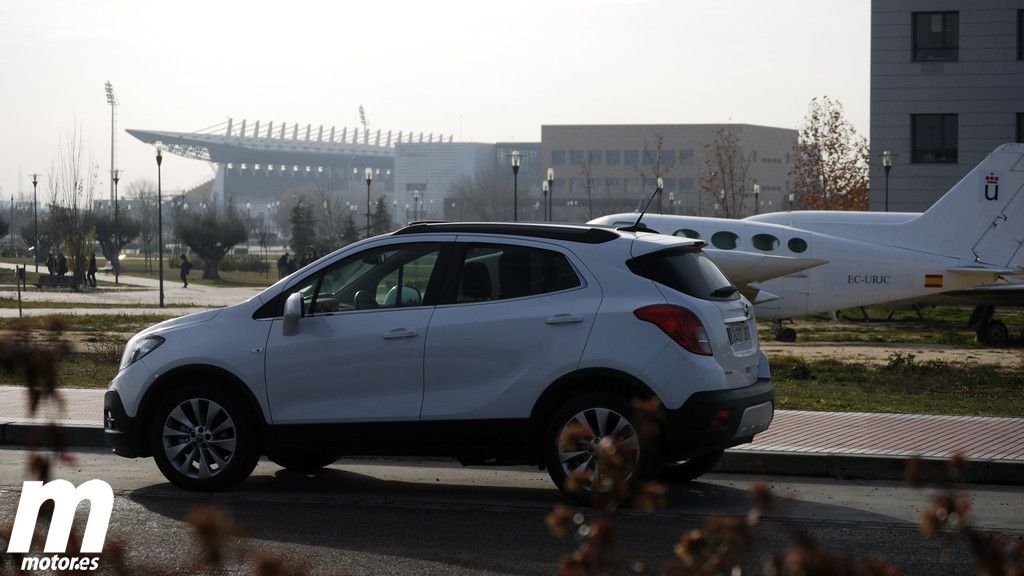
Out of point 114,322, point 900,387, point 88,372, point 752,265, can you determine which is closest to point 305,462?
point 88,372

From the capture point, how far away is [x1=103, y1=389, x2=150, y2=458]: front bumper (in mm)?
9805

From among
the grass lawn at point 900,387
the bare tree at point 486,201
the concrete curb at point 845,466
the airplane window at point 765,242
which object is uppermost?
the bare tree at point 486,201

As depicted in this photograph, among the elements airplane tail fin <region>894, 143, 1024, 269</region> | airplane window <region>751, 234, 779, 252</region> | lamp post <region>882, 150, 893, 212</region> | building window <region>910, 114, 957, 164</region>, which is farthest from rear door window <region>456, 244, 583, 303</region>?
building window <region>910, 114, 957, 164</region>

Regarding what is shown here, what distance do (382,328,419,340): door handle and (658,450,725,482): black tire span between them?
2.33 meters

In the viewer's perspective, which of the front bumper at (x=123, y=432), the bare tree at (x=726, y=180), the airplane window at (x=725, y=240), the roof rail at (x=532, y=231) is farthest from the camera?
the bare tree at (x=726, y=180)

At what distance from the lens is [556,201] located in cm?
14838

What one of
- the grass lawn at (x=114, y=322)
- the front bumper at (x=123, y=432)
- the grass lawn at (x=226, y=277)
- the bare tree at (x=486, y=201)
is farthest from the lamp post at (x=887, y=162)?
the bare tree at (x=486, y=201)

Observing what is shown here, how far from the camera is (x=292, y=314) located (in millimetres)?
9539

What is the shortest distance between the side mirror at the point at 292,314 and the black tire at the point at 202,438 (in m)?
0.62

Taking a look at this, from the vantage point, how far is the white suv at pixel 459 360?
8992 millimetres

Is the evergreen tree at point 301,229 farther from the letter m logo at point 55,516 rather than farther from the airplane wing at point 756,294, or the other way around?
the letter m logo at point 55,516

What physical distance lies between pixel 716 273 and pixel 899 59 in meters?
47.6

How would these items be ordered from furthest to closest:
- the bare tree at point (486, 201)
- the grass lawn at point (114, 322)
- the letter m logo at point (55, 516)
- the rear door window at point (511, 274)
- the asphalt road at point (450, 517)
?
1. the bare tree at point (486, 201)
2. the grass lawn at point (114, 322)
3. the rear door window at point (511, 274)
4. the asphalt road at point (450, 517)
5. the letter m logo at point (55, 516)

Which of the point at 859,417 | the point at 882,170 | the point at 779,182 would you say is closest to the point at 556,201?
the point at 779,182
